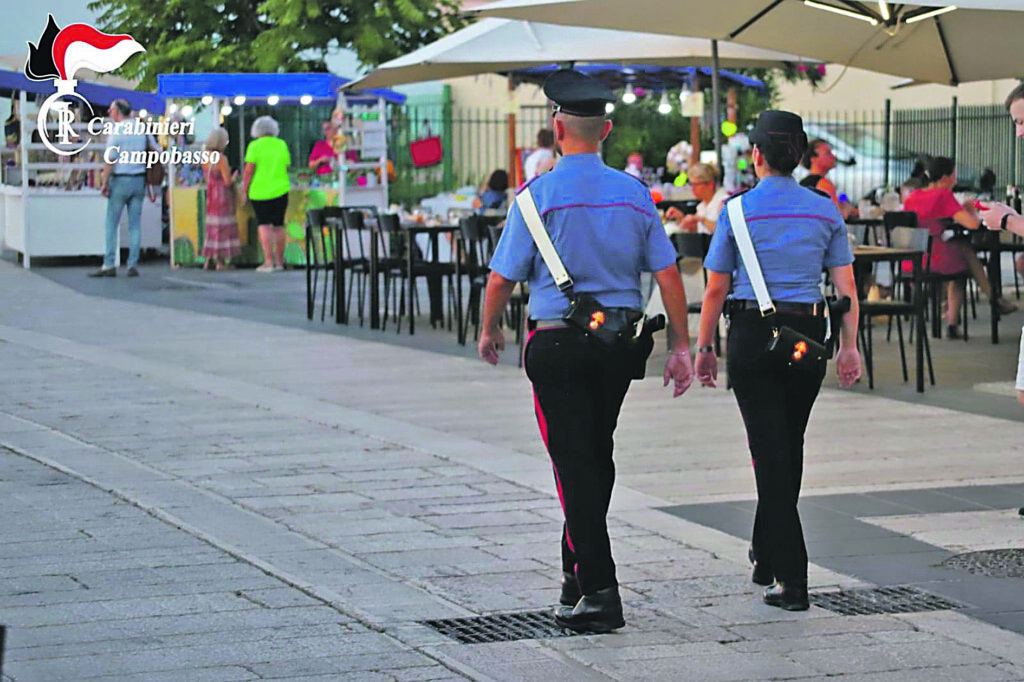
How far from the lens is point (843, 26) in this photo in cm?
1327

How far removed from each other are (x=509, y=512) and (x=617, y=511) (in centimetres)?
46

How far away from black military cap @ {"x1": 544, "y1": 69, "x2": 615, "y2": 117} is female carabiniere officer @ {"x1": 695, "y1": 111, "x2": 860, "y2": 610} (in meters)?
0.68

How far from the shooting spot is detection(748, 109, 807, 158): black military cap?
609 cm

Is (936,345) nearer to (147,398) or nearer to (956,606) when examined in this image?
(147,398)

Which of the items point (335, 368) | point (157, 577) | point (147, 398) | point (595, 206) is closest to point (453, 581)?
point (157, 577)

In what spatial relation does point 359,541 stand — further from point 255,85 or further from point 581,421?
point 255,85

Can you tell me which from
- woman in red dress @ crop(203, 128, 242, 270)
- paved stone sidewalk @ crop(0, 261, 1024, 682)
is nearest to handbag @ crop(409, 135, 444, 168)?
woman in red dress @ crop(203, 128, 242, 270)

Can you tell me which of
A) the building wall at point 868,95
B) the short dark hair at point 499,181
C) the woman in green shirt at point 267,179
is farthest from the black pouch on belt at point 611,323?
the building wall at point 868,95

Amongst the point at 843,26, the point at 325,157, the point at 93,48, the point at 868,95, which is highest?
the point at 93,48

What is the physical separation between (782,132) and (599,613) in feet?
5.62

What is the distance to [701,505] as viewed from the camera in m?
7.91

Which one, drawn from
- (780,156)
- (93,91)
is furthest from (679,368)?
(93,91)

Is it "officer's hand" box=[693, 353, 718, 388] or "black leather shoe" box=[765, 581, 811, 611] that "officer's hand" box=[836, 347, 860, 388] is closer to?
"officer's hand" box=[693, 353, 718, 388]

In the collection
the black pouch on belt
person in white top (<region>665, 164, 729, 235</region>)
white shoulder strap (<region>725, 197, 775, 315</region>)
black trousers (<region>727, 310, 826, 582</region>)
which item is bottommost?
black trousers (<region>727, 310, 826, 582</region>)
